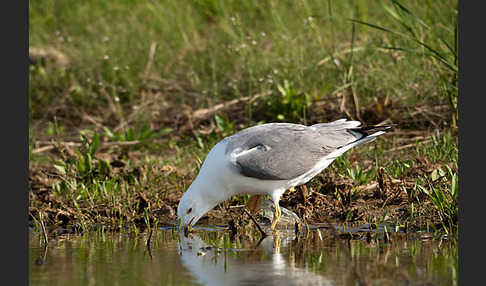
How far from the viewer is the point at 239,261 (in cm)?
450

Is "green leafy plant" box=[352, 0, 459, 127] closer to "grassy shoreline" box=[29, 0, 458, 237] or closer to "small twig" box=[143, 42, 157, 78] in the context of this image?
"grassy shoreline" box=[29, 0, 458, 237]

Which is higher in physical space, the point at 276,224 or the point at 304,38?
the point at 304,38

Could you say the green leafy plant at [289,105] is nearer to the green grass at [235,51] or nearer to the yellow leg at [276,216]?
the green grass at [235,51]

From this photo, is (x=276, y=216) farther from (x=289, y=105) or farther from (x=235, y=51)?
(x=235, y=51)

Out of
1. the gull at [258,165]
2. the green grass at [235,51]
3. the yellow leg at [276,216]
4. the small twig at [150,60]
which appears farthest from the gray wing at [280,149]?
the small twig at [150,60]

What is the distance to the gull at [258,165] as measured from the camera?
5.45m

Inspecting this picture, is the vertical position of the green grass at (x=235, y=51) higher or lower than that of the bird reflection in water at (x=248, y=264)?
higher

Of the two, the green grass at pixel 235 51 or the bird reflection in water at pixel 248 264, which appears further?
the green grass at pixel 235 51

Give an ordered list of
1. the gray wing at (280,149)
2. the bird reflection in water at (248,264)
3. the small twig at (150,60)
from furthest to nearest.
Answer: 1. the small twig at (150,60)
2. the gray wing at (280,149)
3. the bird reflection in water at (248,264)

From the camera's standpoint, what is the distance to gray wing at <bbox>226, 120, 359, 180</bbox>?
543 cm

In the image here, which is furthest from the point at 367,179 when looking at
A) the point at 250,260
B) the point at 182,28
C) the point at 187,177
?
the point at 182,28

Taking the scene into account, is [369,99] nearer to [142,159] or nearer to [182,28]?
[142,159]

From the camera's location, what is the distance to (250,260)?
4531 mm

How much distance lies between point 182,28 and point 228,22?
42.4 inches
